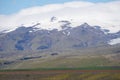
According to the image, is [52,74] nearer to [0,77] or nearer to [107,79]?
[0,77]

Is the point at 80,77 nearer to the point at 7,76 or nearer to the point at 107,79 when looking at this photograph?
the point at 107,79

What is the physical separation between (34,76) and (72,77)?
79.7ft

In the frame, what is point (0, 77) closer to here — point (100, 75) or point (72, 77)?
point (72, 77)

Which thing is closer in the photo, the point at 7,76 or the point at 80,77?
the point at 80,77

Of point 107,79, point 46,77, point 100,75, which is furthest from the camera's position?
point 46,77

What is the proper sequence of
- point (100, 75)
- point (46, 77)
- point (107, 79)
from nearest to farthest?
point (107, 79), point (100, 75), point (46, 77)

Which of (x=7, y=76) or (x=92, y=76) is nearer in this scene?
(x=92, y=76)

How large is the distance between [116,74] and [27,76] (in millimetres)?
48323

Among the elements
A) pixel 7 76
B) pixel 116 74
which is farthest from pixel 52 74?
pixel 116 74

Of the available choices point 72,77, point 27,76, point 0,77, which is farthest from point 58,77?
point 0,77

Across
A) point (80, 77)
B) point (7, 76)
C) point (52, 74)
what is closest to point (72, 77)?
point (80, 77)

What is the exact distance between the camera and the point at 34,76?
641ft

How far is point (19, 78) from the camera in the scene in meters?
190

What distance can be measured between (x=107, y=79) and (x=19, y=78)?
48670mm
